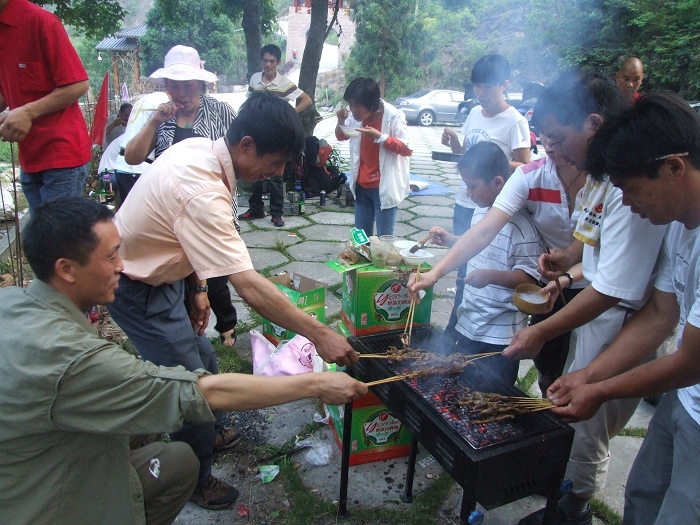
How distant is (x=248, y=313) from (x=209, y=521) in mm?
2215

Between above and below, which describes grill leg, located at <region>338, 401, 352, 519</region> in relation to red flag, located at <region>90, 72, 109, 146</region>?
below

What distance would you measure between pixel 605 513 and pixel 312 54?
8.44 metres

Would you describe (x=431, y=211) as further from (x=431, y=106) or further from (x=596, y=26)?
(x=431, y=106)

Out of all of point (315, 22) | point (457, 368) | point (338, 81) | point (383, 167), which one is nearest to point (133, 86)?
point (315, 22)

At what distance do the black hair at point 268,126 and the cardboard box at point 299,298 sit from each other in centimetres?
165

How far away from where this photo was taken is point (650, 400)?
342 centimetres

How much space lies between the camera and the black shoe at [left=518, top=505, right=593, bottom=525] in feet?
7.67

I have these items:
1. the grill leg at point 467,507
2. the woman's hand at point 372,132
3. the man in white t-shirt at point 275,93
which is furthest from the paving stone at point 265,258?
the grill leg at point 467,507

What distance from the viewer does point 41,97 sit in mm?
3057

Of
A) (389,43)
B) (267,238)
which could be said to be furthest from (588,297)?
(389,43)

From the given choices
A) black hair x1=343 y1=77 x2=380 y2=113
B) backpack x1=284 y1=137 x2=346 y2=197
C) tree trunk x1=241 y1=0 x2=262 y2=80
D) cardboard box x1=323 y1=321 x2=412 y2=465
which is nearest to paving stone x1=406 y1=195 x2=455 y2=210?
backpack x1=284 y1=137 x2=346 y2=197

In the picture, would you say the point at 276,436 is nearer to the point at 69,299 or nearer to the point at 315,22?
the point at 69,299

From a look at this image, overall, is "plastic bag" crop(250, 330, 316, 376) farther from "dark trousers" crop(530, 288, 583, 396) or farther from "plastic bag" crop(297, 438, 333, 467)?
"dark trousers" crop(530, 288, 583, 396)

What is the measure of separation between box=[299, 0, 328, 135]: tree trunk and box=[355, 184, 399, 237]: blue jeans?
424 centimetres
